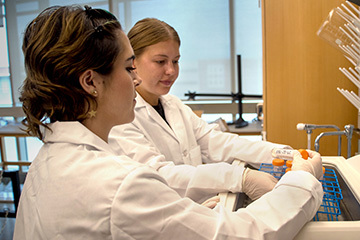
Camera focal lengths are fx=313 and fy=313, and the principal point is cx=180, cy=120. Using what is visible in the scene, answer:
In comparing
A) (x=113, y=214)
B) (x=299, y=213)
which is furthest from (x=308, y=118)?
(x=113, y=214)

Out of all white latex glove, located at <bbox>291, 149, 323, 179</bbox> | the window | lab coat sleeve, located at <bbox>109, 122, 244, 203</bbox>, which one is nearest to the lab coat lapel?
lab coat sleeve, located at <bbox>109, 122, 244, 203</bbox>

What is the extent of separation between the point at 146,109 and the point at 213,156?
401mm

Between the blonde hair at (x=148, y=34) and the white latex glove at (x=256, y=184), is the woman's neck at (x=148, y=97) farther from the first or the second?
the white latex glove at (x=256, y=184)

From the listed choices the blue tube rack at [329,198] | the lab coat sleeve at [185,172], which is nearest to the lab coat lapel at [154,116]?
the lab coat sleeve at [185,172]

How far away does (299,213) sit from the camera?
0.71 m

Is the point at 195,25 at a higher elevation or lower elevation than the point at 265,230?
higher

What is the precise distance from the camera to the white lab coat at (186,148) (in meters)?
1.02

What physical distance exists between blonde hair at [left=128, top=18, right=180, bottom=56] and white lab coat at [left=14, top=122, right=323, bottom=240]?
0.78 metres

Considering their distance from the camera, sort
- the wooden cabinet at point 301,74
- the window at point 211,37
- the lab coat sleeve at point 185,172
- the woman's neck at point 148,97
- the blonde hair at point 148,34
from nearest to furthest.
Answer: the lab coat sleeve at point 185,172 < the blonde hair at point 148,34 < the woman's neck at point 148,97 < the wooden cabinet at point 301,74 < the window at point 211,37

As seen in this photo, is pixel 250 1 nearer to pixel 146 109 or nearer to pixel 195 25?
pixel 195 25

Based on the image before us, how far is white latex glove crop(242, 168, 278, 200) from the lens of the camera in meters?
0.93

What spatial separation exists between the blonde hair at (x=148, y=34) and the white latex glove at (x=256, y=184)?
0.76 meters

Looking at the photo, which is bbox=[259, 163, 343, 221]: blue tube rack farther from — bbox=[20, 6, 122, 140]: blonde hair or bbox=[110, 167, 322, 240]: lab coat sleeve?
bbox=[20, 6, 122, 140]: blonde hair

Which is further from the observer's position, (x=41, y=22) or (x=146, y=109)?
(x=146, y=109)
